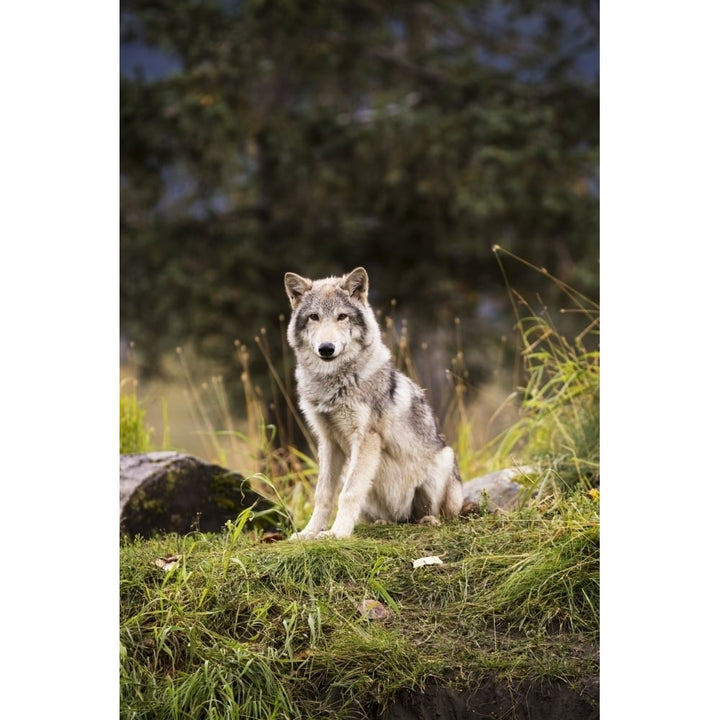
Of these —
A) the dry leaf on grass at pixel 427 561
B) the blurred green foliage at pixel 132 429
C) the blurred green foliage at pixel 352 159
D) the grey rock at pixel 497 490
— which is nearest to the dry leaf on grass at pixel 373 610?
the dry leaf on grass at pixel 427 561

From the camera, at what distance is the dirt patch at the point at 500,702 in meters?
2.66

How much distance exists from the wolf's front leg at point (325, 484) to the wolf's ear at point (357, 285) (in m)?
0.56

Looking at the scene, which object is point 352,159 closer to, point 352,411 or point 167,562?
point 352,411

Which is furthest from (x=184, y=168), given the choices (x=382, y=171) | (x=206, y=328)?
(x=382, y=171)

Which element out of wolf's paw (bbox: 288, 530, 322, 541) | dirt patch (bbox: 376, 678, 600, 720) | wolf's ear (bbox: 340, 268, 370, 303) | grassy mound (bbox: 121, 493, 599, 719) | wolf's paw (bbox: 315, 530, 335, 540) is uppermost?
wolf's ear (bbox: 340, 268, 370, 303)

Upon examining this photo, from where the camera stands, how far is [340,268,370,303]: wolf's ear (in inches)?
126

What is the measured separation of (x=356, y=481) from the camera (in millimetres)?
3182

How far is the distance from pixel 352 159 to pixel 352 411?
407cm

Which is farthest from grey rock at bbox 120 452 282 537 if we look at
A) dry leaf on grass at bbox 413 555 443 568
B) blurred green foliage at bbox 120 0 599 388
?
blurred green foliage at bbox 120 0 599 388

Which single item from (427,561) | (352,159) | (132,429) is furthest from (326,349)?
(352,159)

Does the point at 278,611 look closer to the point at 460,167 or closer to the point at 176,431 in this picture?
the point at 176,431

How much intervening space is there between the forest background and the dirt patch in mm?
3378

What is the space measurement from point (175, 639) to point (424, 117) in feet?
16.1

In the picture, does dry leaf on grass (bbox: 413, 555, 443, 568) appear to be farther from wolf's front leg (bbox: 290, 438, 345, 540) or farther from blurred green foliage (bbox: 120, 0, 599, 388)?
blurred green foliage (bbox: 120, 0, 599, 388)
